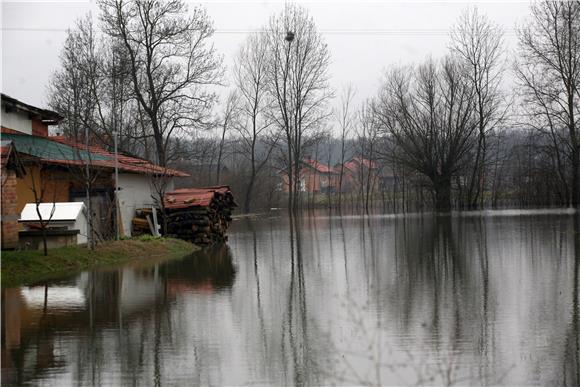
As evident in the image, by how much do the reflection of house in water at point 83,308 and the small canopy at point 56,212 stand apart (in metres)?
3.13

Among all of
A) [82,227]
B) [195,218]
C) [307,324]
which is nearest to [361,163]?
[195,218]

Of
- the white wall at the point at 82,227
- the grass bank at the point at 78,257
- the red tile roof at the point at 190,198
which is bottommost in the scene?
the grass bank at the point at 78,257

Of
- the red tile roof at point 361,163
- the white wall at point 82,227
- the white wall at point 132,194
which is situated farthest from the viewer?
the red tile roof at point 361,163

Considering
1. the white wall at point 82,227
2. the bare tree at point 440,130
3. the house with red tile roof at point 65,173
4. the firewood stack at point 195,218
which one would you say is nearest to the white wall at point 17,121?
the house with red tile roof at point 65,173

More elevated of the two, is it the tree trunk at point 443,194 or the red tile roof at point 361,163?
the red tile roof at point 361,163

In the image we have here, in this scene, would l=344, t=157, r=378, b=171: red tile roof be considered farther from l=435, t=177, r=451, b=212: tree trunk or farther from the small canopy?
the small canopy

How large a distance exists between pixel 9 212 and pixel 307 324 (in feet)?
33.1

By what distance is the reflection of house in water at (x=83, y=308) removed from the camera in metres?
8.36

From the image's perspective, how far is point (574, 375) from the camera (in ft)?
23.5

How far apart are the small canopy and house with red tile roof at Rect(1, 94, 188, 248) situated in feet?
1.25

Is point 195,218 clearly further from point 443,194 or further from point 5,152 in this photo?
point 443,194

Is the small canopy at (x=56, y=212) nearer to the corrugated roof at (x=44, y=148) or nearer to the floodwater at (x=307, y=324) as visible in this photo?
the corrugated roof at (x=44, y=148)

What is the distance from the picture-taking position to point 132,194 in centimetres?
2711

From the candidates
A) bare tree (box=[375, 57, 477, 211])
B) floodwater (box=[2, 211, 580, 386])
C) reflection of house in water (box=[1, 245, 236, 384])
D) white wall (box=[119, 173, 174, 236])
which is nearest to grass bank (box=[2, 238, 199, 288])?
reflection of house in water (box=[1, 245, 236, 384])
